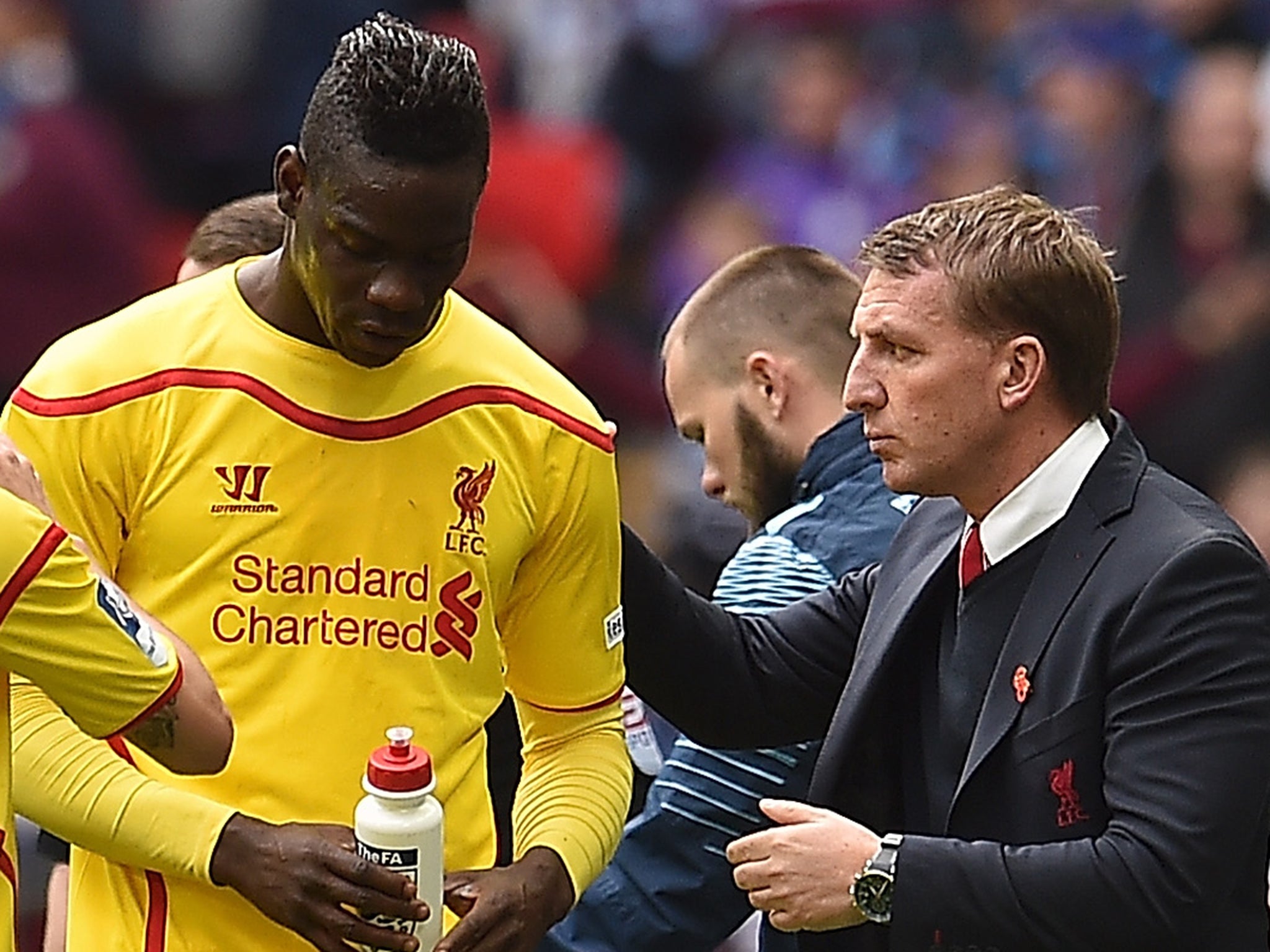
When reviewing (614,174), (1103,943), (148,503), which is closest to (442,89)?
(148,503)

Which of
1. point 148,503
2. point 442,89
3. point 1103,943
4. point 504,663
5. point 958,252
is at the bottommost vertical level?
point 1103,943

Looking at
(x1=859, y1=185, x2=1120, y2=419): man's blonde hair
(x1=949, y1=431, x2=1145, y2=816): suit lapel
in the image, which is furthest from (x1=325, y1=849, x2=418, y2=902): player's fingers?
(x1=859, y1=185, x2=1120, y2=419): man's blonde hair

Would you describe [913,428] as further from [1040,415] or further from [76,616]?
[76,616]

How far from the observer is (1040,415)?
8.73ft

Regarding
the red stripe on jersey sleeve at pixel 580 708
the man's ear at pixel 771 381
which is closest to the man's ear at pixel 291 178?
the red stripe on jersey sleeve at pixel 580 708

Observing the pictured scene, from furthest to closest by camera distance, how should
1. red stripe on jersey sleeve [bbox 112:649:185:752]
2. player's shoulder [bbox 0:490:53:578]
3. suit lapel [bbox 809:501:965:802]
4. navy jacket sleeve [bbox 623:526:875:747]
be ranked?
1. navy jacket sleeve [bbox 623:526:875:747]
2. suit lapel [bbox 809:501:965:802]
3. red stripe on jersey sleeve [bbox 112:649:185:752]
4. player's shoulder [bbox 0:490:53:578]

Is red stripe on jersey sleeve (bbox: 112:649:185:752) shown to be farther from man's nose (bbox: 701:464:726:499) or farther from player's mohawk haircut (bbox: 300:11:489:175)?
man's nose (bbox: 701:464:726:499)

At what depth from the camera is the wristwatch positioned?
2.51 metres

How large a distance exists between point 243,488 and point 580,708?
49 centimetres

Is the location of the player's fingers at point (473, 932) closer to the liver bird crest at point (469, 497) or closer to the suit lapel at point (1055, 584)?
the liver bird crest at point (469, 497)

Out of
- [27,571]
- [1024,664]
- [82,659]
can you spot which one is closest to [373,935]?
[82,659]

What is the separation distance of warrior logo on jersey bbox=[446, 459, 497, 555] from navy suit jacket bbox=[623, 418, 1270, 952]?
56 cm

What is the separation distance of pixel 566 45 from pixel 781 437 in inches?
165

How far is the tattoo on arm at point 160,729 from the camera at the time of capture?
2.28m
